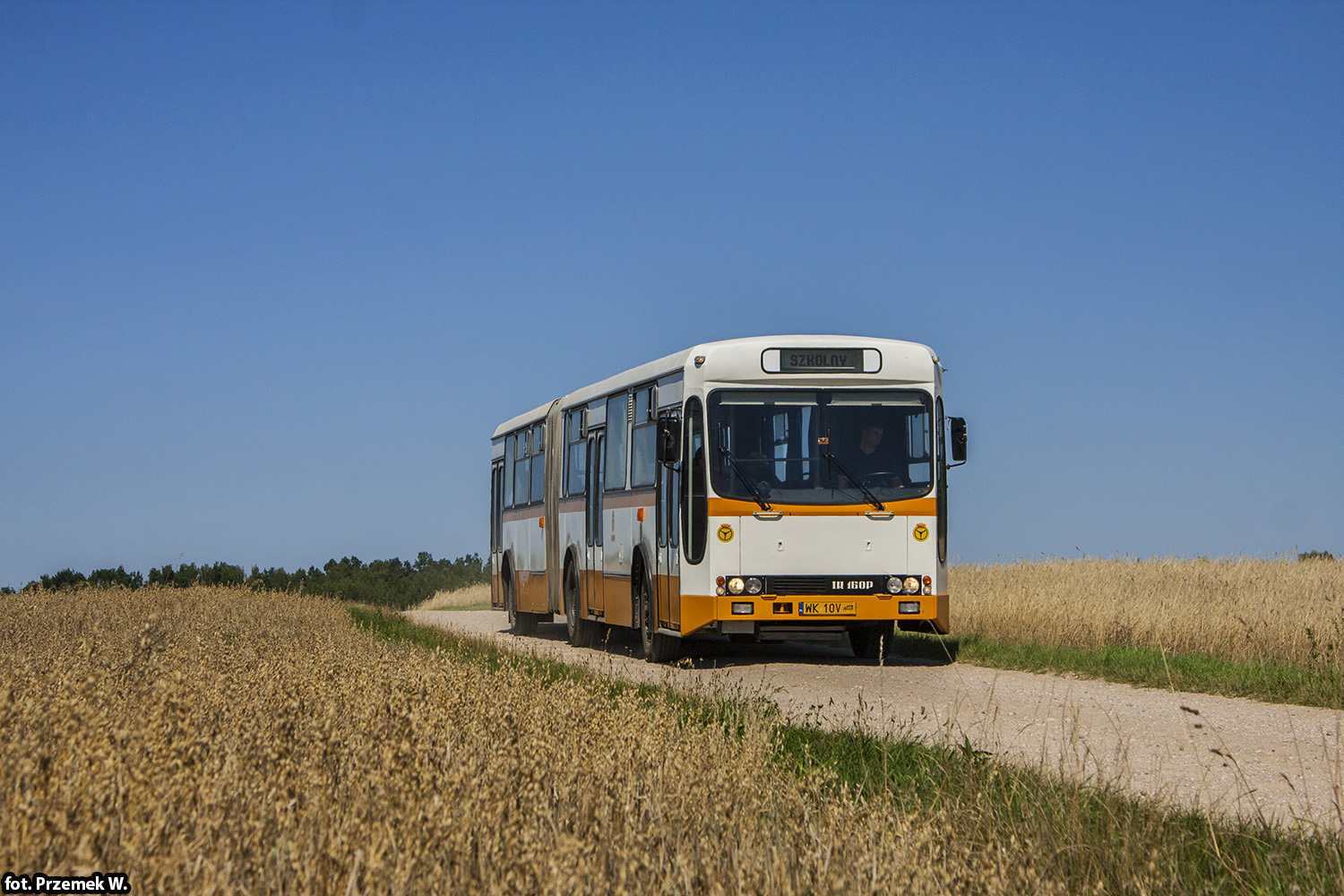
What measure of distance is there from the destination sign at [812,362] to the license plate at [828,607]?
2.59m

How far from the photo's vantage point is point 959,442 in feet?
51.2

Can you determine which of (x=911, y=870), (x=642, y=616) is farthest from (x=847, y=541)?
(x=911, y=870)

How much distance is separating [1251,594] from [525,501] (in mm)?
11552

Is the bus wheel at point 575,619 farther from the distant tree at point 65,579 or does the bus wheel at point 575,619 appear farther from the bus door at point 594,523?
the distant tree at point 65,579

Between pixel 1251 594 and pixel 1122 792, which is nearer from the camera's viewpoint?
pixel 1122 792

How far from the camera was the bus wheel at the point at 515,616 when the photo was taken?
80.2 feet

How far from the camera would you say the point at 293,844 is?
3.91m

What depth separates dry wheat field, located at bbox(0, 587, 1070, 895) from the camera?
152 inches

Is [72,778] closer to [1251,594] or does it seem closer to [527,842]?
[527,842]

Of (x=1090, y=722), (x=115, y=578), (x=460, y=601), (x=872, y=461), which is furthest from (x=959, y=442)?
(x=460, y=601)

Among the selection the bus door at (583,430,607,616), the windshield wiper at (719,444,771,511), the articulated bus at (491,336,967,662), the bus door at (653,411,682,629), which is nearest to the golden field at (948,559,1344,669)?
the articulated bus at (491,336,967,662)

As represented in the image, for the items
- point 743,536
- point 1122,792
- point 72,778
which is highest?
point 743,536

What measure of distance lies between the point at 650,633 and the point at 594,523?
2797 millimetres

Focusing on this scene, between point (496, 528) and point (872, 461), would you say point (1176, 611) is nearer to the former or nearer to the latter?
point (872, 461)
